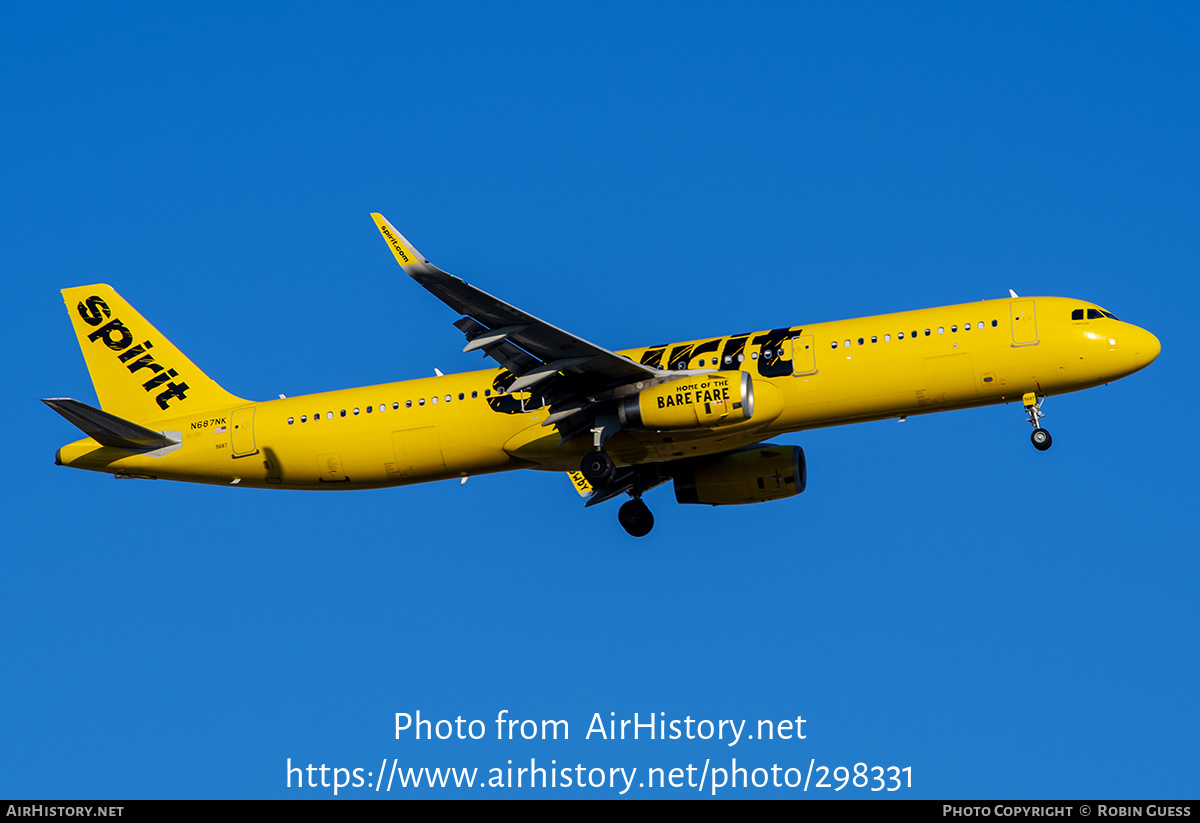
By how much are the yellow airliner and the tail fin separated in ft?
0.16

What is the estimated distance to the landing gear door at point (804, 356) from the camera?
39.1 meters

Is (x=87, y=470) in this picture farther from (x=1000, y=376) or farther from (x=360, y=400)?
(x=1000, y=376)

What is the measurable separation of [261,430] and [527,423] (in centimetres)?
864

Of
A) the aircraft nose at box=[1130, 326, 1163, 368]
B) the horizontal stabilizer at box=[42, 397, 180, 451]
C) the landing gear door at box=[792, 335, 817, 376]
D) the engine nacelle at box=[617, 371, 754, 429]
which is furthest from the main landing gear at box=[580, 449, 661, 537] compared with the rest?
the aircraft nose at box=[1130, 326, 1163, 368]

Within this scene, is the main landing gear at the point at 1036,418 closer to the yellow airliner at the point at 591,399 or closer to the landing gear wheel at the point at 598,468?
the yellow airliner at the point at 591,399

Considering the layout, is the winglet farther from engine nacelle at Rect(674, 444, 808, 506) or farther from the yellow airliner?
engine nacelle at Rect(674, 444, 808, 506)

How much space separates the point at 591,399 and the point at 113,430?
15.0 meters

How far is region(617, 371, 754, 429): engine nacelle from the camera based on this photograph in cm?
3788

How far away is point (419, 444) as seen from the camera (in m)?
41.9

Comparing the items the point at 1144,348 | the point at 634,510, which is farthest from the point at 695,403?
the point at 1144,348

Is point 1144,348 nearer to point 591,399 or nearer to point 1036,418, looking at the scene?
point 1036,418

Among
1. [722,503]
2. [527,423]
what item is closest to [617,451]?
[527,423]

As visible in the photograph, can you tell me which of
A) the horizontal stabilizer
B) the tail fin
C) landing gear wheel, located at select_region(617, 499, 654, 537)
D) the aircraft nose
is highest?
the tail fin

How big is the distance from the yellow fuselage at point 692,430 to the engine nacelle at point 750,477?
3.82 metres
